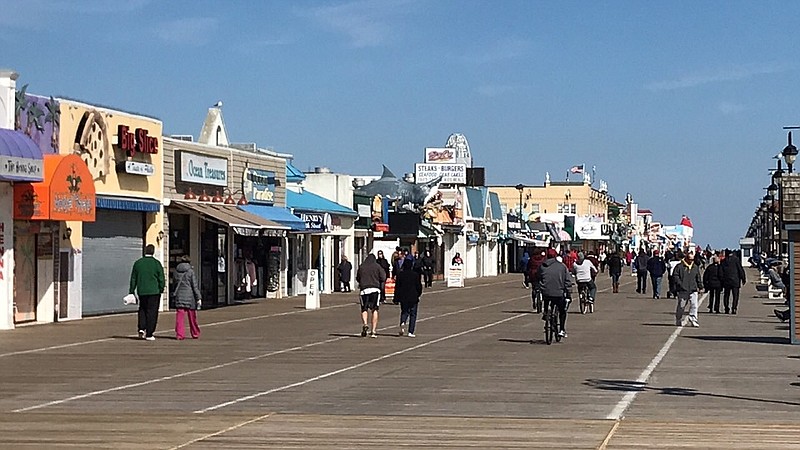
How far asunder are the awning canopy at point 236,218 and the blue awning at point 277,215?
113 cm

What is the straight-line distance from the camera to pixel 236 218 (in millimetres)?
41344

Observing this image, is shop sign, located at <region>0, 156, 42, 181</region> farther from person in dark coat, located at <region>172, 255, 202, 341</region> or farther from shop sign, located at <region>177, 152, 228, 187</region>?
shop sign, located at <region>177, 152, 228, 187</region>

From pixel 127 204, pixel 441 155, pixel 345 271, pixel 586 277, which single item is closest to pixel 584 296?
pixel 586 277

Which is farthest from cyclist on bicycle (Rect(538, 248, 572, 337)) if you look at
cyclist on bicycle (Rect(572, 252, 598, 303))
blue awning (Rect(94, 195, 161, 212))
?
blue awning (Rect(94, 195, 161, 212))

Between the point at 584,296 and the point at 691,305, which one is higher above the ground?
the point at 584,296

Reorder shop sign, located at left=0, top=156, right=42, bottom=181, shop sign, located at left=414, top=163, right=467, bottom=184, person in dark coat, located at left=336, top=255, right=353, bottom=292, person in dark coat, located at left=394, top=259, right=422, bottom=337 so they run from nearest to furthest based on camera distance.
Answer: person in dark coat, located at left=394, top=259, right=422, bottom=337, shop sign, located at left=0, top=156, right=42, bottom=181, person in dark coat, located at left=336, top=255, right=353, bottom=292, shop sign, located at left=414, top=163, right=467, bottom=184

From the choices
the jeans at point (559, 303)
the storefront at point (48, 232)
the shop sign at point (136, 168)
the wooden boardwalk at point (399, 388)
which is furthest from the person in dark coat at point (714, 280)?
the storefront at point (48, 232)

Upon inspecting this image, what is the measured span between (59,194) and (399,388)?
16.0 meters

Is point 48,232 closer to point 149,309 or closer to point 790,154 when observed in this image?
point 149,309

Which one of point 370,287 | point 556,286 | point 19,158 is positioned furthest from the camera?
point 19,158

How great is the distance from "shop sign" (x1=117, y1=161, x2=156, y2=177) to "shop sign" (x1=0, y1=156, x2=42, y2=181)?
6.53 m

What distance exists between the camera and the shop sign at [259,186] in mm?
46625

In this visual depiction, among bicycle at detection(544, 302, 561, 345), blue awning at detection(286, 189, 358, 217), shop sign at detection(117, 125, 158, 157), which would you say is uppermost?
shop sign at detection(117, 125, 158, 157)

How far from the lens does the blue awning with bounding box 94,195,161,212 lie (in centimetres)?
3488
